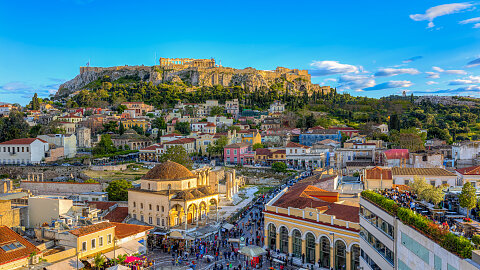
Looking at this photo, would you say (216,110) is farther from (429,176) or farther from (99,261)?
(99,261)

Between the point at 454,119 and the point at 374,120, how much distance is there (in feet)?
66.5

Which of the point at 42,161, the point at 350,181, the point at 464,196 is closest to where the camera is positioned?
the point at 464,196

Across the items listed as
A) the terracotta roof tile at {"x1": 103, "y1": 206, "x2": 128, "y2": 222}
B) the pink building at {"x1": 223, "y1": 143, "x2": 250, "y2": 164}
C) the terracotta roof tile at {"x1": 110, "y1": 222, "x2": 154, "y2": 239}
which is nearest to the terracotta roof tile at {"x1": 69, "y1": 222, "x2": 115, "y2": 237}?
the terracotta roof tile at {"x1": 110, "y1": 222, "x2": 154, "y2": 239}

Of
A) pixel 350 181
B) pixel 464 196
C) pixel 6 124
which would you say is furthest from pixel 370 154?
pixel 6 124

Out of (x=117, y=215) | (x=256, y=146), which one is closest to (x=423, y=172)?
(x=117, y=215)

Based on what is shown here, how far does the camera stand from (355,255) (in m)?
23.1

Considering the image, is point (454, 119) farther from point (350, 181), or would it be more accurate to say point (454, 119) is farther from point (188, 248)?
point (188, 248)

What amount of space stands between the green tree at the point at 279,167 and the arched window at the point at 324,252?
3908cm

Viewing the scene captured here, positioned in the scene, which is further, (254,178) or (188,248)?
(254,178)

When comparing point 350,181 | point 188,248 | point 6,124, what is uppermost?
point 6,124

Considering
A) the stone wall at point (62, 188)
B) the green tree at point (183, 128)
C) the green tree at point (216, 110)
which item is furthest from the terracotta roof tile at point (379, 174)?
the green tree at point (216, 110)

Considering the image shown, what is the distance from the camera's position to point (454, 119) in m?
101

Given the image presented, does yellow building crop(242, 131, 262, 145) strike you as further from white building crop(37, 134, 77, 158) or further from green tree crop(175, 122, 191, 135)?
white building crop(37, 134, 77, 158)

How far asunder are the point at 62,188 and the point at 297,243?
34.4 meters
